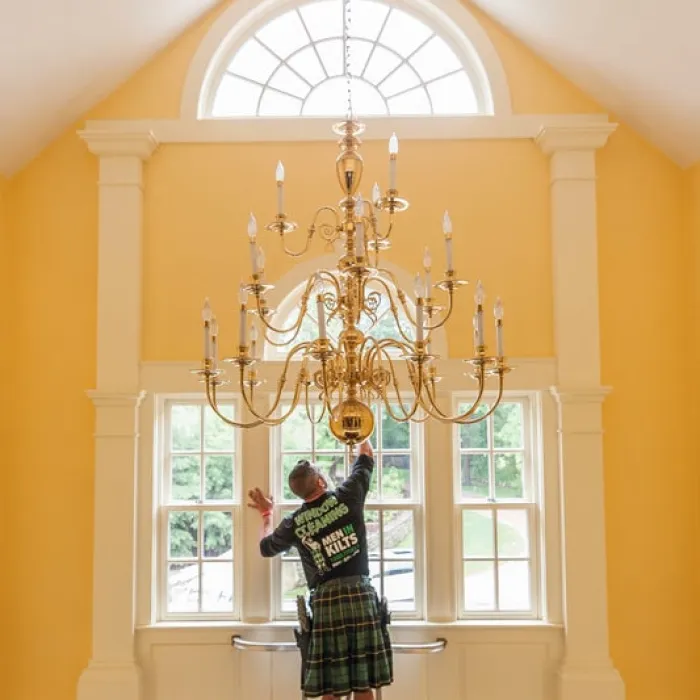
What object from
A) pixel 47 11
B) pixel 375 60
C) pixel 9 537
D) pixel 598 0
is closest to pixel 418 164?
pixel 375 60

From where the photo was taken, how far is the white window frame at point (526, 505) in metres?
4.61

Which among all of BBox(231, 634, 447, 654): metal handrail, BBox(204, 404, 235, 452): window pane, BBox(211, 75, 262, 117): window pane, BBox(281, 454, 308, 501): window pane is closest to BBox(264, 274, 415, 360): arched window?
BBox(204, 404, 235, 452): window pane

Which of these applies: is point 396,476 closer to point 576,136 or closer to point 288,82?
point 576,136

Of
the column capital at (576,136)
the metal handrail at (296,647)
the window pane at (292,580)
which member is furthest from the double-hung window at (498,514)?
the column capital at (576,136)

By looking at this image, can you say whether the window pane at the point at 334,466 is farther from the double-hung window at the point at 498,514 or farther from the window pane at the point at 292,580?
the double-hung window at the point at 498,514

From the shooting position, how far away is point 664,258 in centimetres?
466

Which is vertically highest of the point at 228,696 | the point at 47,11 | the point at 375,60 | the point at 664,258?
the point at 375,60

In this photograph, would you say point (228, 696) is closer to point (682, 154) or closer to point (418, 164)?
point (418, 164)

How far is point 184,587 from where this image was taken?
4.67 m

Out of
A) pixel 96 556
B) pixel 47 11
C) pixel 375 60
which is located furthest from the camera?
pixel 375 60

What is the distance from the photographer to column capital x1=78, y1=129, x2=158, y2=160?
452 centimetres

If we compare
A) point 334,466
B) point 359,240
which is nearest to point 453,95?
point 334,466

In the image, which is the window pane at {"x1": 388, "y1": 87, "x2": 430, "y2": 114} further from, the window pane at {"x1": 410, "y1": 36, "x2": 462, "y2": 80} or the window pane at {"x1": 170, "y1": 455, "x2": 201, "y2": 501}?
the window pane at {"x1": 170, "y1": 455, "x2": 201, "y2": 501}

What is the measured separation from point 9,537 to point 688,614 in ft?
12.6
